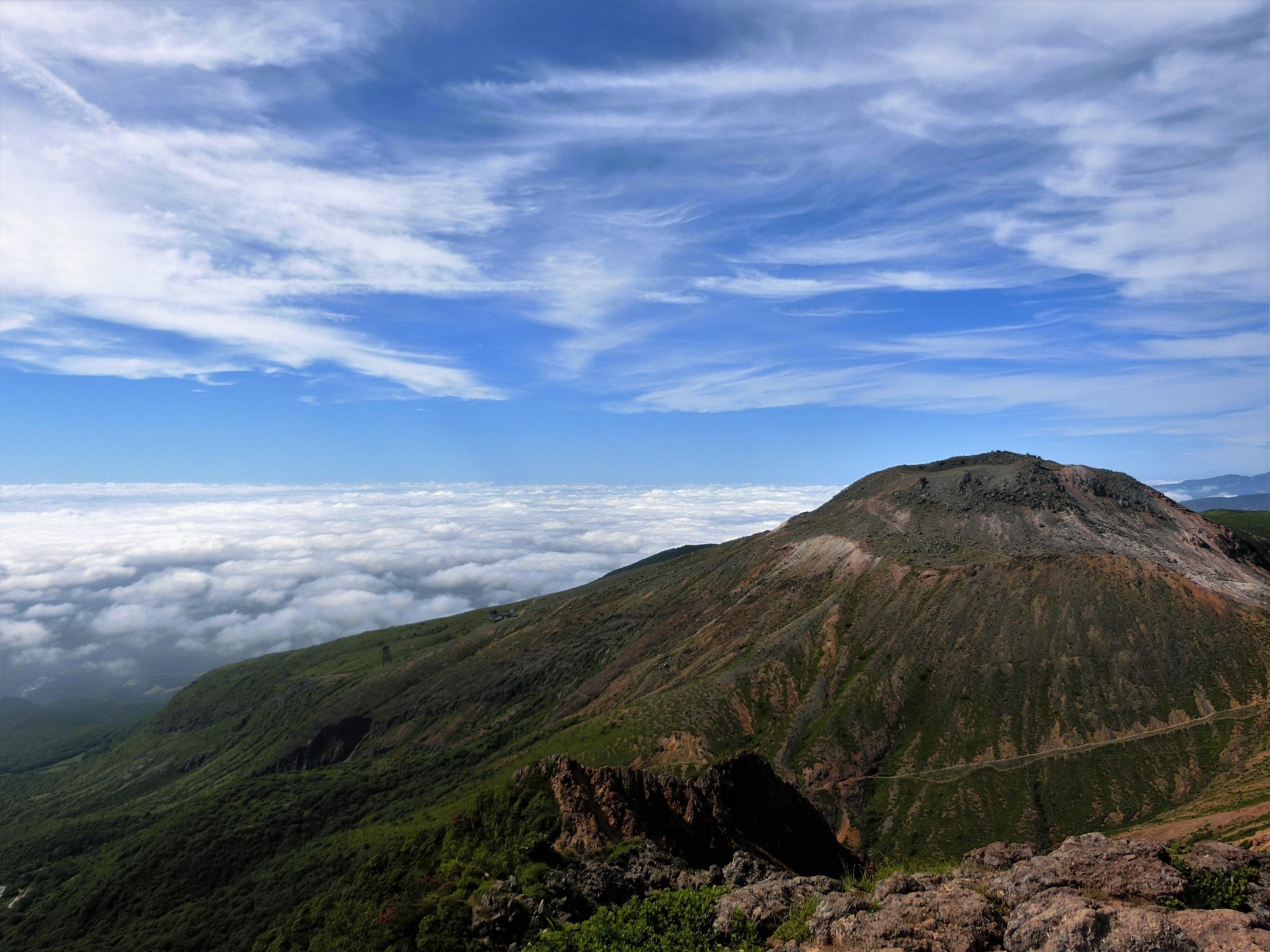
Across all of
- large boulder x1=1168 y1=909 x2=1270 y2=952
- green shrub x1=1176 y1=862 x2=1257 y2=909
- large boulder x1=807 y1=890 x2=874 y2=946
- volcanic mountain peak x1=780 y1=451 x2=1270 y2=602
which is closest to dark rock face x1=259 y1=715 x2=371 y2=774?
volcanic mountain peak x1=780 y1=451 x2=1270 y2=602

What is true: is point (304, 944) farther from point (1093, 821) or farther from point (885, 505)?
point (885, 505)

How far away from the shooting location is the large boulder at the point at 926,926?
54.7 ft

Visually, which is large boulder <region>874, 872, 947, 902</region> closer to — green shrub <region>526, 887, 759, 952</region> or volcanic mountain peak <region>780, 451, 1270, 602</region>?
green shrub <region>526, 887, 759, 952</region>

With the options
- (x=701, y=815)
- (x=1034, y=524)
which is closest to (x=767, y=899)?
(x=701, y=815)

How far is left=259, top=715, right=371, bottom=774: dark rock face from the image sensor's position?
16900cm

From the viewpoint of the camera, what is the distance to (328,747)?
17175cm

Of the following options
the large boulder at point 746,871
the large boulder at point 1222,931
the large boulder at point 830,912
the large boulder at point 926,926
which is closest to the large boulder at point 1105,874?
the large boulder at point 926,926

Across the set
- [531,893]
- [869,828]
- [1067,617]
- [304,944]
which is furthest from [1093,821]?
[304,944]

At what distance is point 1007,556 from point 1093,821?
5435cm

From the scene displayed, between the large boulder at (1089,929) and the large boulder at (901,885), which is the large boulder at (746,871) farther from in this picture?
the large boulder at (1089,929)

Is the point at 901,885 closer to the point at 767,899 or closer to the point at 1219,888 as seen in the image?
the point at 767,899

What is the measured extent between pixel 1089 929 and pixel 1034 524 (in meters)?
132

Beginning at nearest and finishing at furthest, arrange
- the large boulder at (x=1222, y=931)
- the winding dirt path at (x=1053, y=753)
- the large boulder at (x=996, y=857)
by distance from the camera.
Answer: the large boulder at (x=1222, y=931) < the large boulder at (x=996, y=857) < the winding dirt path at (x=1053, y=753)

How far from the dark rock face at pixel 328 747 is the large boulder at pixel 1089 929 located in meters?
182
